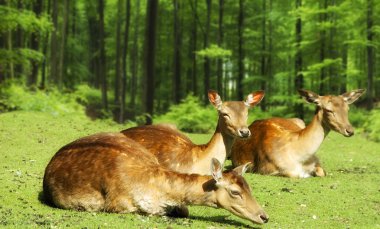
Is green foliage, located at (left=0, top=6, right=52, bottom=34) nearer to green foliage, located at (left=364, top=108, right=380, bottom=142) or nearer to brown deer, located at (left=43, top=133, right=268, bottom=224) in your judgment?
green foliage, located at (left=364, top=108, right=380, bottom=142)

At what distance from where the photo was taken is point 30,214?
249 inches

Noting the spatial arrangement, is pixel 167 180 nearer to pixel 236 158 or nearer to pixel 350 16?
pixel 236 158

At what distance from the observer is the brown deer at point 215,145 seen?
7.75 meters

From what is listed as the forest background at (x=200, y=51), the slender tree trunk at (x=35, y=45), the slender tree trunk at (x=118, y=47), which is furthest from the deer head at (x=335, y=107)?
the slender tree trunk at (x=118, y=47)

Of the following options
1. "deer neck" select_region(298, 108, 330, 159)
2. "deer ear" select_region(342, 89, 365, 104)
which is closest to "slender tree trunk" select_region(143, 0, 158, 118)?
"deer neck" select_region(298, 108, 330, 159)

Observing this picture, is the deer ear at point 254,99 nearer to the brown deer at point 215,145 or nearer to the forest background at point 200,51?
the brown deer at point 215,145

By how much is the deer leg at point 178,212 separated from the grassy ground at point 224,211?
0.13 metres

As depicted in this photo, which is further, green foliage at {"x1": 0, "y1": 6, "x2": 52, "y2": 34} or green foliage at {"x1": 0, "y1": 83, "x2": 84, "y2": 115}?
green foliage at {"x1": 0, "y1": 83, "x2": 84, "y2": 115}

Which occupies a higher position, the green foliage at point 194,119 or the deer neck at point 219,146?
the deer neck at point 219,146

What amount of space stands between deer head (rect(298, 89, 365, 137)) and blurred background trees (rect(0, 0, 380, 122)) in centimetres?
1134

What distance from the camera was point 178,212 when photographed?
21.4ft

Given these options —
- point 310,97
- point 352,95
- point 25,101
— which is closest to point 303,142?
point 310,97

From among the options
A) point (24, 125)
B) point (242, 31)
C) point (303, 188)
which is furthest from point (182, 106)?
point (303, 188)

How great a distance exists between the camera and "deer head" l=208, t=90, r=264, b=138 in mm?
7629
